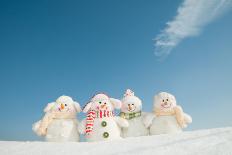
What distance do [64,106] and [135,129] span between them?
1176mm

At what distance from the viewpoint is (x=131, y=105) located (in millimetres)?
4684

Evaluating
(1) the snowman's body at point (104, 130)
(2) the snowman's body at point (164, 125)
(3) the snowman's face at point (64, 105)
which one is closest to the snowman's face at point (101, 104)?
(1) the snowman's body at point (104, 130)

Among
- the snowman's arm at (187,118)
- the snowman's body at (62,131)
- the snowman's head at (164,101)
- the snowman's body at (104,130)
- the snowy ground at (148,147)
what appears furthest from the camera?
the snowman's head at (164,101)

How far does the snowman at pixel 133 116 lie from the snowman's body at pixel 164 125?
0.17 meters

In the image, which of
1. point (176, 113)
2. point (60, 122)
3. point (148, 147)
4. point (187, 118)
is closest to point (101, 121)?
point (60, 122)

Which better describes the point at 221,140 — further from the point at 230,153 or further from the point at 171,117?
the point at 171,117

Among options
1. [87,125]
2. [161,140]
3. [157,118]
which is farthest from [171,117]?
[161,140]

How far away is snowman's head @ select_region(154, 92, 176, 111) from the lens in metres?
4.63

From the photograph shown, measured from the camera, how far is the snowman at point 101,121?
4.34 meters

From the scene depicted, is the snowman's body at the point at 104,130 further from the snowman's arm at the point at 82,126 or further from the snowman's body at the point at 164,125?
the snowman's body at the point at 164,125

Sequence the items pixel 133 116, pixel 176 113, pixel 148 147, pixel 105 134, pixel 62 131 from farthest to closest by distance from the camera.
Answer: pixel 133 116
pixel 176 113
pixel 62 131
pixel 105 134
pixel 148 147

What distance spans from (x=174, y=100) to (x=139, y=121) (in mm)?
662

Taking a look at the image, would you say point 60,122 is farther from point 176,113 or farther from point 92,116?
point 176,113

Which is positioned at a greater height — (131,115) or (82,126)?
(131,115)
